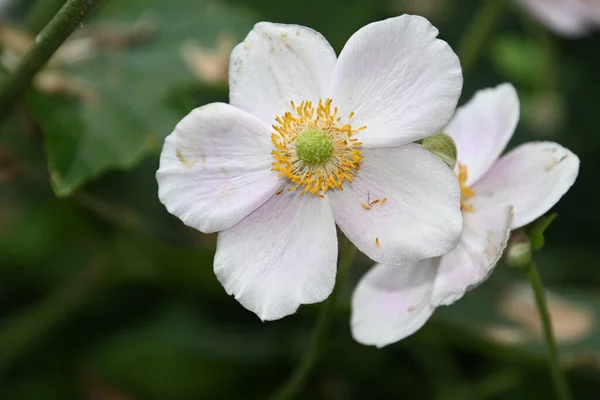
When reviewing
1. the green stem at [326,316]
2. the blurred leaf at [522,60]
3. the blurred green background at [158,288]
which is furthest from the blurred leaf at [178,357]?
the blurred leaf at [522,60]

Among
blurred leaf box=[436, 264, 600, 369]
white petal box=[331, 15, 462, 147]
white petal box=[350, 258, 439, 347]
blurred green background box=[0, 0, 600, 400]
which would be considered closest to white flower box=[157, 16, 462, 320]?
white petal box=[331, 15, 462, 147]

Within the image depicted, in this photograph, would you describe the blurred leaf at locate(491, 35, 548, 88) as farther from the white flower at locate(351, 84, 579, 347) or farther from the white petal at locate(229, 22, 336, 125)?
the white petal at locate(229, 22, 336, 125)

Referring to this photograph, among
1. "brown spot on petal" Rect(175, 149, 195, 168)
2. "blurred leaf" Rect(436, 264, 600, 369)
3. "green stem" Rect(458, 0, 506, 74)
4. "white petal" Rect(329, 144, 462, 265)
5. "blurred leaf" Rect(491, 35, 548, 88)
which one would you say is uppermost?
"brown spot on petal" Rect(175, 149, 195, 168)

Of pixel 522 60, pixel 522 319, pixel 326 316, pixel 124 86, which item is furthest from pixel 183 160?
pixel 522 60

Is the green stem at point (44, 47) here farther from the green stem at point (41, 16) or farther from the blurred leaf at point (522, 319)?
the blurred leaf at point (522, 319)

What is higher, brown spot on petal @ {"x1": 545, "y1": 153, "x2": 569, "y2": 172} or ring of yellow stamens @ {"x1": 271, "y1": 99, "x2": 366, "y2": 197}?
ring of yellow stamens @ {"x1": 271, "y1": 99, "x2": 366, "y2": 197}

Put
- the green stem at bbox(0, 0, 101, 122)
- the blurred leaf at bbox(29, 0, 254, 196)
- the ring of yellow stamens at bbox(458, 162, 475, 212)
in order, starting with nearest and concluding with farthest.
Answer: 1. the green stem at bbox(0, 0, 101, 122)
2. the ring of yellow stamens at bbox(458, 162, 475, 212)
3. the blurred leaf at bbox(29, 0, 254, 196)

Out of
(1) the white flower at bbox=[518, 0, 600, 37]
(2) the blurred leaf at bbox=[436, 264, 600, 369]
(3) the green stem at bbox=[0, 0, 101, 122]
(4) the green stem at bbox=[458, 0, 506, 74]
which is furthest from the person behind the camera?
(1) the white flower at bbox=[518, 0, 600, 37]
